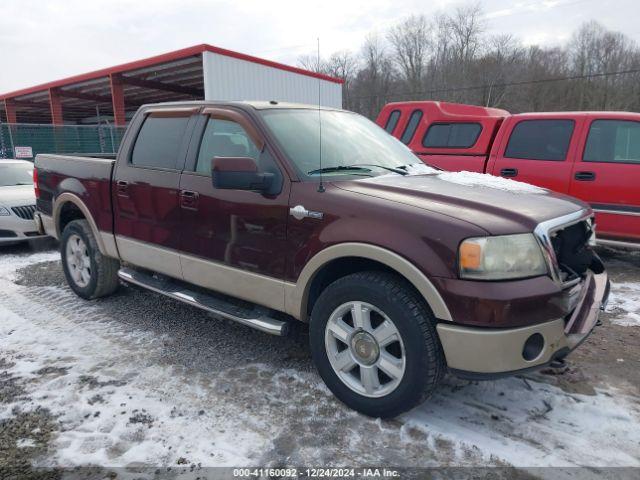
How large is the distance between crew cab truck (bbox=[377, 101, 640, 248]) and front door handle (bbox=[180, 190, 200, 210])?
246 cm

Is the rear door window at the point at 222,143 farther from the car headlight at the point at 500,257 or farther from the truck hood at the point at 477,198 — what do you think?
the car headlight at the point at 500,257

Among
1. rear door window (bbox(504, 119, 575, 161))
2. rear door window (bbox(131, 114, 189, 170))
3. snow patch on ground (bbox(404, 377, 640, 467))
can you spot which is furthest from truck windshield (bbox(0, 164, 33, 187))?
snow patch on ground (bbox(404, 377, 640, 467))

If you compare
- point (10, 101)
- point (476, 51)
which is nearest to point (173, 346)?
point (10, 101)

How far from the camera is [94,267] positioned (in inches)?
189

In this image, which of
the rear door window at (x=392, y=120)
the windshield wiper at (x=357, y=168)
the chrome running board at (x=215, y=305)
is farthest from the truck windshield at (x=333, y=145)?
the rear door window at (x=392, y=120)

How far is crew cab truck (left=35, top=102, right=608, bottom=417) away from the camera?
2453 millimetres

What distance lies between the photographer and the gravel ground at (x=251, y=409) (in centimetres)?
254

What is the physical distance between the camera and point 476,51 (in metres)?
46.5

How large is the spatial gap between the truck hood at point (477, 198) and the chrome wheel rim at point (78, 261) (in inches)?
126

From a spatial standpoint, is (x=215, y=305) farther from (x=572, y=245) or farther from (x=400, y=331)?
(x=572, y=245)

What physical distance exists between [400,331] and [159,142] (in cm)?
274

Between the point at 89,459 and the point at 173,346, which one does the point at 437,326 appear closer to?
the point at 89,459

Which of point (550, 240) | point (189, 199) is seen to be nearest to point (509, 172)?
point (550, 240)

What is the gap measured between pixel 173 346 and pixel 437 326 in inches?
90.9
